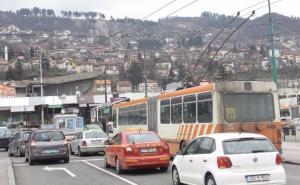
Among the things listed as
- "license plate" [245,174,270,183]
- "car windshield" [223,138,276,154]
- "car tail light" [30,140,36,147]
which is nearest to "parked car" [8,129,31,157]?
"car tail light" [30,140,36,147]

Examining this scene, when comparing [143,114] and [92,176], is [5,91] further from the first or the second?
[92,176]

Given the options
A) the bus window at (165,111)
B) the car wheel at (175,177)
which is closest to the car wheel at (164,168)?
the car wheel at (175,177)

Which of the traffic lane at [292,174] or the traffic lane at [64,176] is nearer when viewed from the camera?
the traffic lane at [292,174]

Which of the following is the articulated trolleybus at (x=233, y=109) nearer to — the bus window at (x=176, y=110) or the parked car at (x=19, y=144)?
the bus window at (x=176, y=110)

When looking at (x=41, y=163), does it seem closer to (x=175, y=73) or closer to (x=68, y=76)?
(x=175, y=73)

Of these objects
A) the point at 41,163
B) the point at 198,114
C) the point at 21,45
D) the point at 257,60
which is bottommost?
the point at 41,163

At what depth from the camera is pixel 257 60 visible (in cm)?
4284

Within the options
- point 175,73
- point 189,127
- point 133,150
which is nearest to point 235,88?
point 189,127

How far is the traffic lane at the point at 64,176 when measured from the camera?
16.7m

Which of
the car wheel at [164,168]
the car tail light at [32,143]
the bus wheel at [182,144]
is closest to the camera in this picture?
the car wheel at [164,168]

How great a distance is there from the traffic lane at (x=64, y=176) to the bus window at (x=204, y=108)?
13.2ft

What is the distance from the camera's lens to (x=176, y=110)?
76.8 feet

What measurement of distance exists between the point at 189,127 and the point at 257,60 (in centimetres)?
2230

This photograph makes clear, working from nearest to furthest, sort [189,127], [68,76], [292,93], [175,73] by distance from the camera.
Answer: [189,127]
[175,73]
[292,93]
[68,76]
